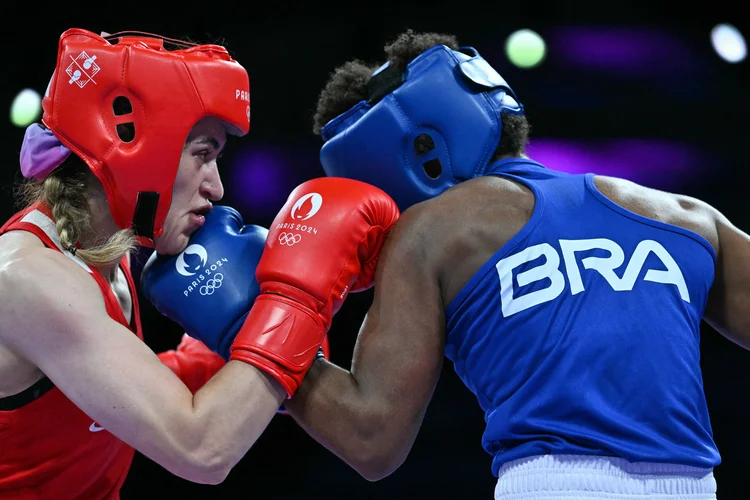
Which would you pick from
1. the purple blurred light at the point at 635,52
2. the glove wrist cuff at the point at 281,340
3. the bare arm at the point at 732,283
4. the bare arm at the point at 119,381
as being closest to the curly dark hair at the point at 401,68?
the bare arm at the point at 732,283

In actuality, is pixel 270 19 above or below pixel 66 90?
below

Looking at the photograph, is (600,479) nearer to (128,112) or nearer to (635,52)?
(128,112)

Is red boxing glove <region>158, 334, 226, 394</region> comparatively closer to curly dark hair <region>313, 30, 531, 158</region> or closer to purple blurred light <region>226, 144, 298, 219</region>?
curly dark hair <region>313, 30, 531, 158</region>

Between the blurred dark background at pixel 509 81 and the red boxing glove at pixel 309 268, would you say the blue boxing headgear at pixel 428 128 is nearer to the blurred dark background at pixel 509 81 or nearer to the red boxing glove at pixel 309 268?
the red boxing glove at pixel 309 268

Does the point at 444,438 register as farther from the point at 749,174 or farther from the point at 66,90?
the point at 66,90

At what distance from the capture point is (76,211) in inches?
81.2

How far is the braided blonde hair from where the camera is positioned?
2.01m

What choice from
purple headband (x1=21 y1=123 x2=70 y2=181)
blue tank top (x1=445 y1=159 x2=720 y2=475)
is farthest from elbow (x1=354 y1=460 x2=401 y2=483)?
purple headband (x1=21 y1=123 x2=70 y2=181)

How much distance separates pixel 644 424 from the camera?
179 cm

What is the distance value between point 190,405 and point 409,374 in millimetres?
500

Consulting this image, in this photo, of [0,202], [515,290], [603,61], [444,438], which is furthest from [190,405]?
[603,61]

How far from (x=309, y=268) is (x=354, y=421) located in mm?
377

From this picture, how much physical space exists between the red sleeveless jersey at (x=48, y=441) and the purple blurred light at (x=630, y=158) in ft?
11.5

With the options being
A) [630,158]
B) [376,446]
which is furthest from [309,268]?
[630,158]
